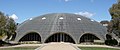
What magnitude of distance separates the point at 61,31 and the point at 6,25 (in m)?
19.1

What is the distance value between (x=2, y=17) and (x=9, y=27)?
2587 mm

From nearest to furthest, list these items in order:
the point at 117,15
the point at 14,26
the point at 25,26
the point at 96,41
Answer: the point at 117,15 → the point at 14,26 → the point at 96,41 → the point at 25,26

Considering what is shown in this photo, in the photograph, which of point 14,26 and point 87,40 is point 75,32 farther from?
point 14,26

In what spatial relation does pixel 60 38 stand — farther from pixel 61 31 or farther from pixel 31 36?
pixel 31 36

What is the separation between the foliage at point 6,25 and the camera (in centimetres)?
4752

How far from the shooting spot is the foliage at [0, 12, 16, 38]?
47516 mm

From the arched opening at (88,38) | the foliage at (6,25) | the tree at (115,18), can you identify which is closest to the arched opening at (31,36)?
the arched opening at (88,38)

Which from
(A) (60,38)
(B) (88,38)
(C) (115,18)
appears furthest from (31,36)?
(C) (115,18)

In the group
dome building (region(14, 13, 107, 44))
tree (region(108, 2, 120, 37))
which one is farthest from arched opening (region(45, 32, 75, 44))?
tree (region(108, 2, 120, 37))

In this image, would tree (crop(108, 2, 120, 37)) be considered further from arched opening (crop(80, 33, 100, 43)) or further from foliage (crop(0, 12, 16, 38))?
foliage (crop(0, 12, 16, 38))

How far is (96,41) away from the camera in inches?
2539

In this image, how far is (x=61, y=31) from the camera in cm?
6431

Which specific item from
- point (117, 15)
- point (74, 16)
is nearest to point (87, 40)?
point (74, 16)

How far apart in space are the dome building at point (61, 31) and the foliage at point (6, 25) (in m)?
15.2
